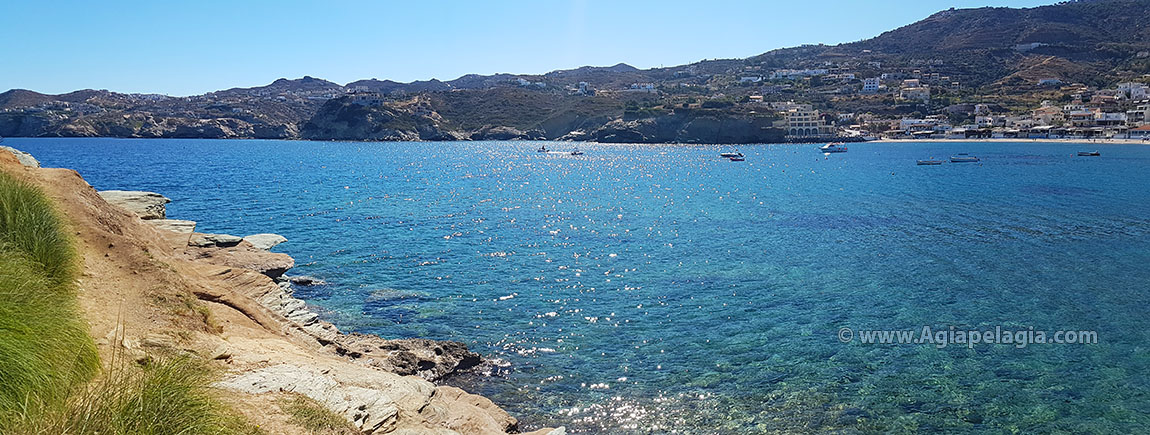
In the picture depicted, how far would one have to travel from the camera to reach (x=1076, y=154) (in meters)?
93.8

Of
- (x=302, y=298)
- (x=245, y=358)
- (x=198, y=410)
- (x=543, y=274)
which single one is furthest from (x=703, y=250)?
(x=198, y=410)

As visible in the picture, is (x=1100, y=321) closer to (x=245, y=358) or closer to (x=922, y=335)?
(x=922, y=335)

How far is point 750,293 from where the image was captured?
2320 centimetres

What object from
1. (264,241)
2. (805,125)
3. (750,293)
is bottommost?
(750,293)

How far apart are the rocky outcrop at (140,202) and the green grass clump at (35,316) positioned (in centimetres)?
1505

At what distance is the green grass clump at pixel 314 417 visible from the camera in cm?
827

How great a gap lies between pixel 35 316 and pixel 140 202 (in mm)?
24892

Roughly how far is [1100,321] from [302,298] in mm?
25684

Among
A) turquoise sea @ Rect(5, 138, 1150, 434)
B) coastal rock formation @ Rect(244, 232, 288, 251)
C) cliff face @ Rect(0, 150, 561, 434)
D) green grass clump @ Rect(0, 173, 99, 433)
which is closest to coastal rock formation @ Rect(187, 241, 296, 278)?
turquoise sea @ Rect(5, 138, 1150, 434)

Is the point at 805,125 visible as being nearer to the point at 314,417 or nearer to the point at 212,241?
the point at 212,241

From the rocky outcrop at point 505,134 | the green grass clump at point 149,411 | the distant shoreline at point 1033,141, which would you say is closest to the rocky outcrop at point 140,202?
the green grass clump at point 149,411

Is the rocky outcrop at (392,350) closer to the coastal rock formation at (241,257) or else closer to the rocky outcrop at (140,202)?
the coastal rock formation at (241,257)

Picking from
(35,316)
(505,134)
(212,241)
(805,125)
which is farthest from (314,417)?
(505,134)

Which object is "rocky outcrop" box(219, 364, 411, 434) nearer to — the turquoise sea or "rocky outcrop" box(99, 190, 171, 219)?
the turquoise sea
